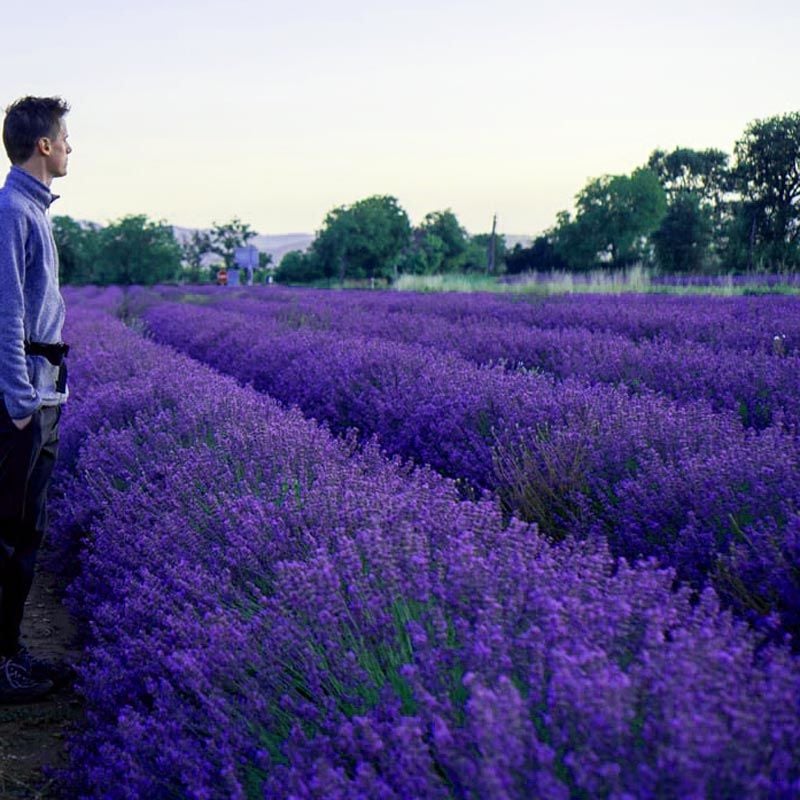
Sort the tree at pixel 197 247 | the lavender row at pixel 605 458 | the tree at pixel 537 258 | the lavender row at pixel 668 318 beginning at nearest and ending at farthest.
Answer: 1. the lavender row at pixel 605 458
2. the lavender row at pixel 668 318
3. the tree at pixel 537 258
4. the tree at pixel 197 247

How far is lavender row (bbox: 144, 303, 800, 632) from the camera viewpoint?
2.33 metres

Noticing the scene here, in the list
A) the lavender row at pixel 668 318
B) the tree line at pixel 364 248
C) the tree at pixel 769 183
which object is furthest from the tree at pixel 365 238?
the lavender row at pixel 668 318

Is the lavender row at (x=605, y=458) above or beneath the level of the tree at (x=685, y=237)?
beneath

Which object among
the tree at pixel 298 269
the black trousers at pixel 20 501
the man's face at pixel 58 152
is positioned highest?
the tree at pixel 298 269

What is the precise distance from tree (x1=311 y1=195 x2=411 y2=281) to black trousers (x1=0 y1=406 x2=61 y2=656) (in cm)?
4829

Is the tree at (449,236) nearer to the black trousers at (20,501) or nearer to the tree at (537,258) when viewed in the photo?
the tree at (537,258)

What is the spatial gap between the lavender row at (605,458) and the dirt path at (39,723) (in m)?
1.61

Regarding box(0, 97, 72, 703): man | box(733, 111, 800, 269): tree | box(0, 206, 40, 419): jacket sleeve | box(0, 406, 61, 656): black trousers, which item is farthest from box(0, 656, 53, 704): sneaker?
box(733, 111, 800, 269): tree

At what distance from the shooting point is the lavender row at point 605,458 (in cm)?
233

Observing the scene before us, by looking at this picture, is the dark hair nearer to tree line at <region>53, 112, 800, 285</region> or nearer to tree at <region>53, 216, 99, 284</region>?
tree line at <region>53, 112, 800, 285</region>

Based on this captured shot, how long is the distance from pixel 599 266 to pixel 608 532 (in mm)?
48569

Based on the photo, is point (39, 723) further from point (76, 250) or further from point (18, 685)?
point (76, 250)

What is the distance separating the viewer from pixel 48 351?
2863mm

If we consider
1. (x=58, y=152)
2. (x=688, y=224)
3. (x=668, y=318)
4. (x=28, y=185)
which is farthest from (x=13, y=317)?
(x=688, y=224)
